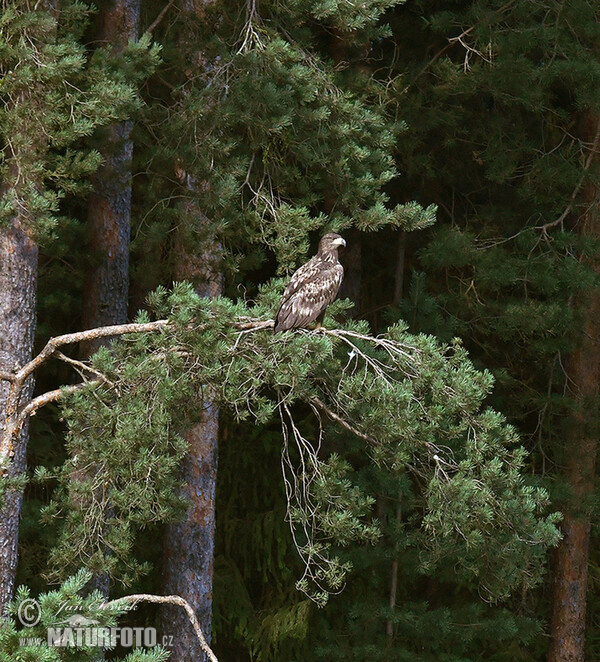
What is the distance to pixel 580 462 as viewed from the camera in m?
11.9

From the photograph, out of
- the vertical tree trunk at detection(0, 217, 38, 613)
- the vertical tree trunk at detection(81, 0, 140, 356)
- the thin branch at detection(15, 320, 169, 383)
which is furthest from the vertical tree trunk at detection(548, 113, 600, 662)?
the vertical tree trunk at detection(0, 217, 38, 613)

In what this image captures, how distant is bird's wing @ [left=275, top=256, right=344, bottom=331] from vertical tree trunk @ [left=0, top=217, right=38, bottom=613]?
173 cm

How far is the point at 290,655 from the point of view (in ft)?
39.8

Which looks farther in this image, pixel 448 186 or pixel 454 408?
pixel 448 186

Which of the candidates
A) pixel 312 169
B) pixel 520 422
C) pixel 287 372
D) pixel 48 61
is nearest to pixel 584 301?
pixel 520 422

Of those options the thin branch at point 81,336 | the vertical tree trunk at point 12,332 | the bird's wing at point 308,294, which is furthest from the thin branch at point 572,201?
the vertical tree trunk at point 12,332

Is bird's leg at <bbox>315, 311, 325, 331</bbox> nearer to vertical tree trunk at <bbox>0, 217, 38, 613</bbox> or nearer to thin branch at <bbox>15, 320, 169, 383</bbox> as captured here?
thin branch at <bbox>15, 320, 169, 383</bbox>

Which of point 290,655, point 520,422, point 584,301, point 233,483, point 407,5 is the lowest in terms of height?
point 290,655

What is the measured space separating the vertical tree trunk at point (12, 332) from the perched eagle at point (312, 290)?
5.67 ft

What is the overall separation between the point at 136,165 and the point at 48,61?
239 cm

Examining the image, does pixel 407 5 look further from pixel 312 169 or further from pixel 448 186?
pixel 312 169

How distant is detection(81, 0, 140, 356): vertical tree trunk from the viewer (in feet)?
34.4

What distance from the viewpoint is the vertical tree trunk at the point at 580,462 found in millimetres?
11688

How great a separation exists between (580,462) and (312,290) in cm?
458
